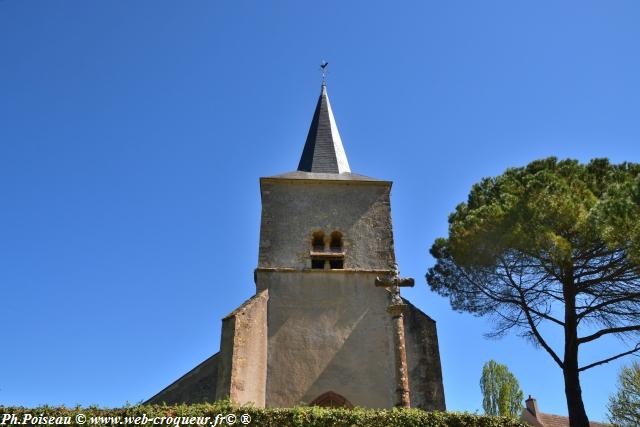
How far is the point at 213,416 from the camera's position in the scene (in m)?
8.68

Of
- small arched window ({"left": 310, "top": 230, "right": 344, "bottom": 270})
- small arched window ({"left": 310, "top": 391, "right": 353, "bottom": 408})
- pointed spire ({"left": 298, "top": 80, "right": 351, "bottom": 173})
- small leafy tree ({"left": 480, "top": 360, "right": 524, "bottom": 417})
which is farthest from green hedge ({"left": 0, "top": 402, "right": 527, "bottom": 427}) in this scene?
small leafy tree ({"left": 480, "top": 360, "right": 524, "bottom": 417})

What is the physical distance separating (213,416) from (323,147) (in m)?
10.8

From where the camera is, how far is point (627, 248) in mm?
11258

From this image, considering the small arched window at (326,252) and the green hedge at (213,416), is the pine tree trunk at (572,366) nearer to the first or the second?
the green hedge at (213,416)

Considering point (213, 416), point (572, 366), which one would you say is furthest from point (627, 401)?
point (213, 416)

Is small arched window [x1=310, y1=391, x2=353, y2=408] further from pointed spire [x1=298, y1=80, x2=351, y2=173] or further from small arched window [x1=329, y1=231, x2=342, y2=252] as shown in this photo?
pointed spire [x1=298, y1=80, x2=351, y2=173]

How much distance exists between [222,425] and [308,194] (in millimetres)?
8114

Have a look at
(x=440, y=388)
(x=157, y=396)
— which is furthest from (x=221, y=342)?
(x=440, y=388)

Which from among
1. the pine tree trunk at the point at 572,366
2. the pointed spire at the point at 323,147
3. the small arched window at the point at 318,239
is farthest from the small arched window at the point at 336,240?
the pine tree trunk at the point at 572,366

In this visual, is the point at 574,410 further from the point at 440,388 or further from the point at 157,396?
the point at 157,396

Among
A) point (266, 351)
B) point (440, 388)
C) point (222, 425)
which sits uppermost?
point (266, 351)

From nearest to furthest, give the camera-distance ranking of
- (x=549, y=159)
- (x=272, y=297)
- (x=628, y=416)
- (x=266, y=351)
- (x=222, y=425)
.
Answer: (x=222, y=425) → (x=266, y=351) → (x=272, y=297) → (x=549, y=159) → (x=628, y=416)

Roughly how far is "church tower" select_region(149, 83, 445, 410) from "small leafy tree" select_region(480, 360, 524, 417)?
16.4 meters

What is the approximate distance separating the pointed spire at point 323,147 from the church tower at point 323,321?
1.17m
